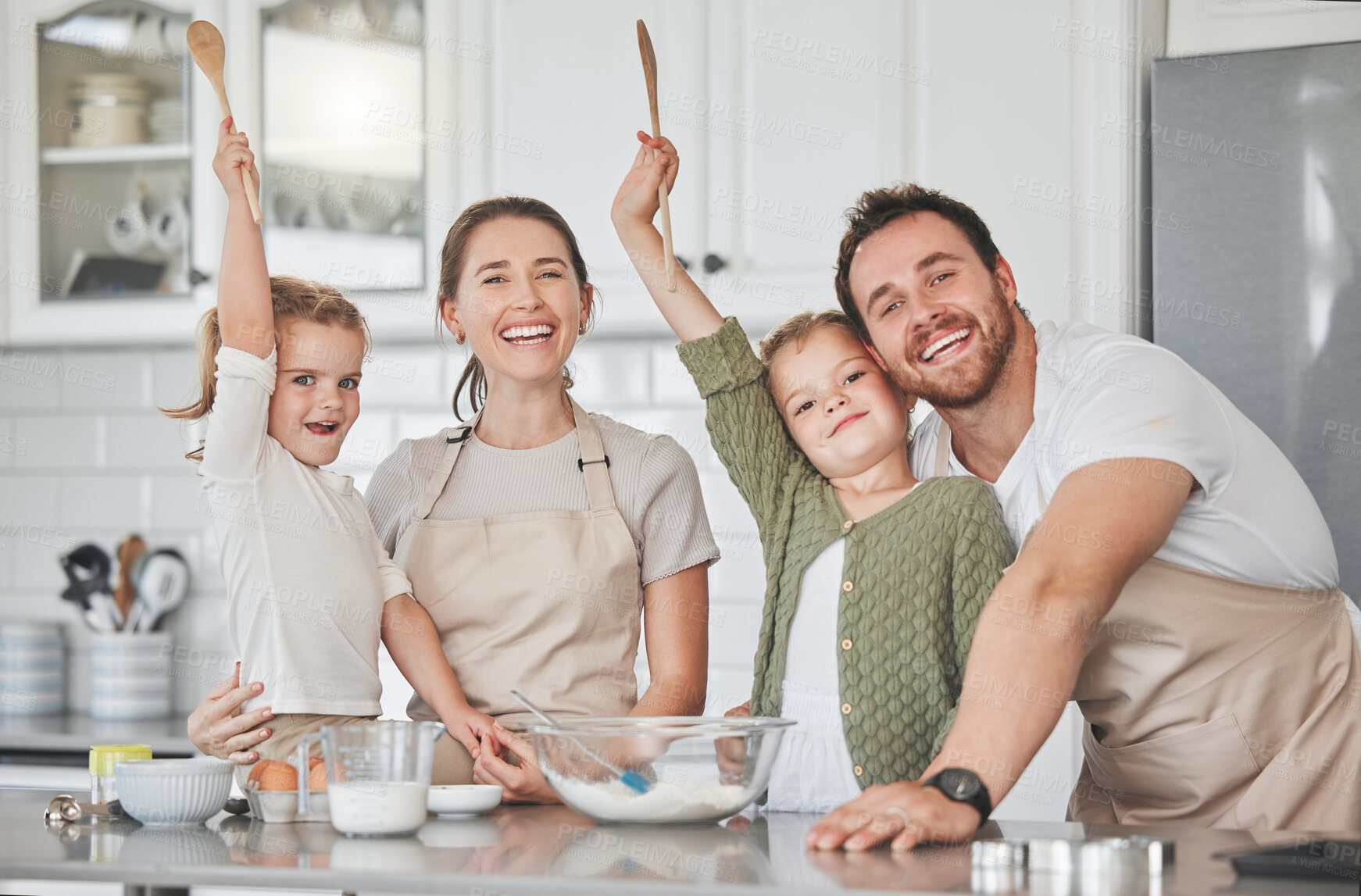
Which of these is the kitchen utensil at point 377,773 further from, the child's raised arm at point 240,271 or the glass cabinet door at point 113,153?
the glass cabinet door at point 113,153

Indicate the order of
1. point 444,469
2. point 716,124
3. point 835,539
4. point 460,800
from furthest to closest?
point 716,124 < point 444,469 < point 835,539 < point 460,800

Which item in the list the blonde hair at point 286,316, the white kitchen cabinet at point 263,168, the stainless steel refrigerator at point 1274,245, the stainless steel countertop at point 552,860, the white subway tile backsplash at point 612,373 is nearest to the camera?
the stainless steel countertop at point 552,860

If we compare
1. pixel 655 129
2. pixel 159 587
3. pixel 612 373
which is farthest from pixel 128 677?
pixel 655 129

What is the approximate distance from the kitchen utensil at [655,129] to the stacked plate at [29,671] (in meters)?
2.00

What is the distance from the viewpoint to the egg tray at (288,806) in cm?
126

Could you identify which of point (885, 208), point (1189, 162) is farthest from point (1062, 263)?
point (885, 208)

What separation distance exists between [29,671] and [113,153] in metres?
1.15

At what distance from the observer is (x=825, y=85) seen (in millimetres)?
2461

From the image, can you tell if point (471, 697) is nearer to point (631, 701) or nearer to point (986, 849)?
point (631, 701)

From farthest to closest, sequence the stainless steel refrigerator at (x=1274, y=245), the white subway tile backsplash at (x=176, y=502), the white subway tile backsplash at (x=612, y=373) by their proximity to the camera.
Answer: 1. the white subway tile backsplash at (x=176, y=502)
2. the white subway tile backsplash at (x=612, y=373)
3. the stainless steel refrigerator at (x=1274, y=245)

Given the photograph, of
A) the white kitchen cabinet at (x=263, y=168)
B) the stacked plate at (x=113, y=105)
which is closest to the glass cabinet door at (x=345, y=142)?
the white kitchen cabinet at (x=263, y=168)

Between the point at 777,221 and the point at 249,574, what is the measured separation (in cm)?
131

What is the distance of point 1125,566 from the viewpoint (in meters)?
1.31

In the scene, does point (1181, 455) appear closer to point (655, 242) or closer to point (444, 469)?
point (655, 242)
